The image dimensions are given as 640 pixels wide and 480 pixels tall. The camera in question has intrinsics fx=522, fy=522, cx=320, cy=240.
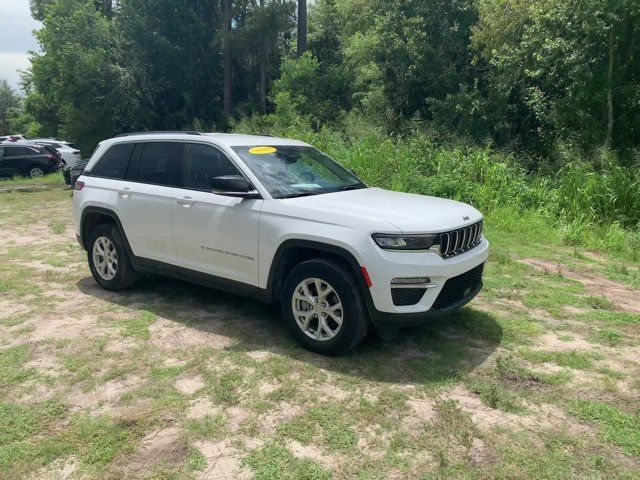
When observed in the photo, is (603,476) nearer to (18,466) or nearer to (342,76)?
(18,466)

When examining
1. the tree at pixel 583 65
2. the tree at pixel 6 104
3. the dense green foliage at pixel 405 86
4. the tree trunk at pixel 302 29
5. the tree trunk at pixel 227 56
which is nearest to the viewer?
the dense green foliage at pixel 405 86

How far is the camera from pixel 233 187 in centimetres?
444

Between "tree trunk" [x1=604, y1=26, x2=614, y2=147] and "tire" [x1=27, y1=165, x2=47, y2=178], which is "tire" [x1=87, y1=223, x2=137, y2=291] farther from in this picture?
"tire" [x1=27, y1=165, x2=47, y2=178]

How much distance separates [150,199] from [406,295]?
2885mm

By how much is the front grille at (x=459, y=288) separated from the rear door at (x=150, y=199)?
2648mm

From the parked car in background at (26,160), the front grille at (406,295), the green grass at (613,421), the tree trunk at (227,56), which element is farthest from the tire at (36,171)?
the green grass at (613,421)

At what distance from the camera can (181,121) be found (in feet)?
114

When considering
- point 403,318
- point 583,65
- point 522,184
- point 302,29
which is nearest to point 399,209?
point 403,318

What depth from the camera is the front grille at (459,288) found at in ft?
13.3

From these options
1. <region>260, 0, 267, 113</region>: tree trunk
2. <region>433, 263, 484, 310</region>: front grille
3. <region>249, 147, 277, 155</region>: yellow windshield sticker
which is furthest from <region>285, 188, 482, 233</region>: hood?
<region>260, 0, 267, 113</region>: tree trunk

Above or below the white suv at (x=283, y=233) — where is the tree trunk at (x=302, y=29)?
above

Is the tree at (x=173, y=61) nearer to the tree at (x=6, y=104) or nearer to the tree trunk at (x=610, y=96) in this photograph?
the tree trunk at (x=610, y=96)

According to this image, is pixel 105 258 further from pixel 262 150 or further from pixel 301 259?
pixel 301 259

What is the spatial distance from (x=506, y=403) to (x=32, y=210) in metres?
12.2
